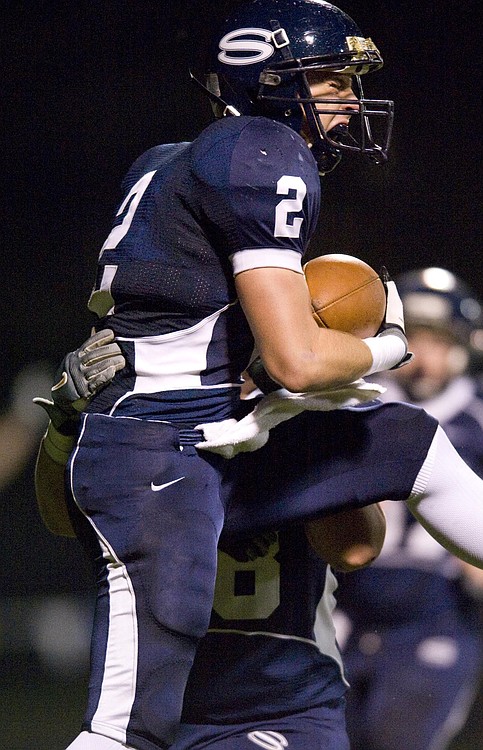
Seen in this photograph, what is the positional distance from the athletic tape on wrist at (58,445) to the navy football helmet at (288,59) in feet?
1.71

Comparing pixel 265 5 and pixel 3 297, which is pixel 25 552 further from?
pixel 265 5

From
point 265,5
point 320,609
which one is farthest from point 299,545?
point 265,5

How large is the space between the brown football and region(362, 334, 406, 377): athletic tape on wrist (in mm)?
33

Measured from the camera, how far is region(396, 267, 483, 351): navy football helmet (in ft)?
8.55

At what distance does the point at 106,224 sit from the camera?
10.3ft

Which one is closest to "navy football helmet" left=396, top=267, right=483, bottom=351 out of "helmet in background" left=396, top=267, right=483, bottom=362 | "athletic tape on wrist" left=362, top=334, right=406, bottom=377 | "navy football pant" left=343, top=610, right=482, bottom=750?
"helmet in background" left=396, top=267, right=483, bottom=362

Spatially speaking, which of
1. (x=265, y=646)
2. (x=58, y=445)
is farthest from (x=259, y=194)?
(x=265, y=646)

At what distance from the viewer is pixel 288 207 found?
→ 1407mm

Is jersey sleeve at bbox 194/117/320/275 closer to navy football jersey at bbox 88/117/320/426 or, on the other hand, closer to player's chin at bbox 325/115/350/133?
navy football jersey at bbox 88/117/320/426

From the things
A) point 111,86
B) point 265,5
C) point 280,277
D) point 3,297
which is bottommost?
point 3,297

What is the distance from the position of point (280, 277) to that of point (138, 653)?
18.6 inches

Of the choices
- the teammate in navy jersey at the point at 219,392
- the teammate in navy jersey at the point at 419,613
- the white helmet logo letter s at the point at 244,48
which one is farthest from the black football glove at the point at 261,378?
the teammate in navy jersey at the point at 419,613

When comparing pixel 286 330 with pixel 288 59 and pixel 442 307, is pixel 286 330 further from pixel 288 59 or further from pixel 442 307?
pixel 442 307

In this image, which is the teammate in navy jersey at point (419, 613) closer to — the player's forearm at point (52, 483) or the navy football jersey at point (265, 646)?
the navy football jersey at point (265, 646)
